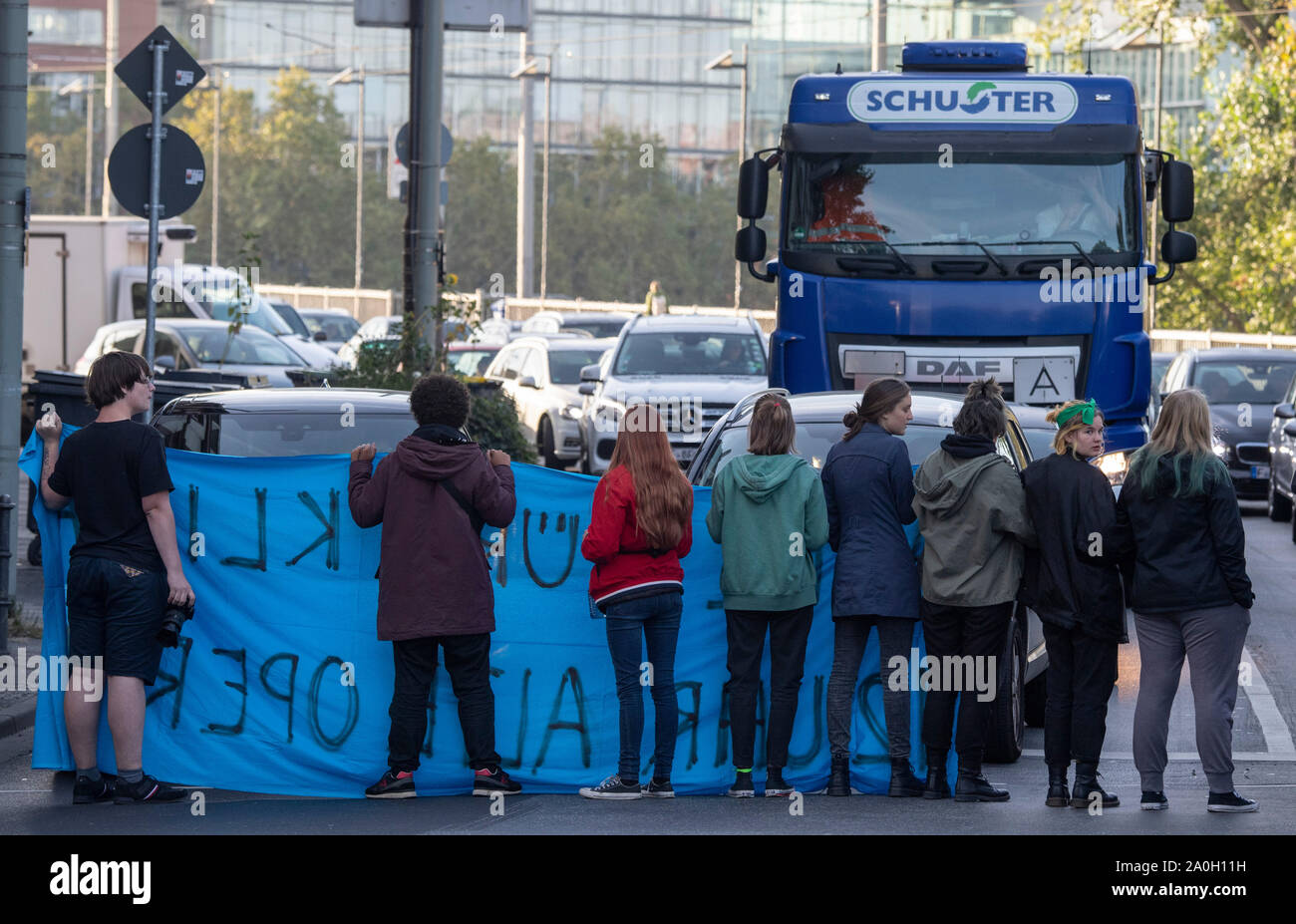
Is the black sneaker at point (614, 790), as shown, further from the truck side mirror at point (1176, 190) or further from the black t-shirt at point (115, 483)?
the truck side mirror at point (1176, 190)

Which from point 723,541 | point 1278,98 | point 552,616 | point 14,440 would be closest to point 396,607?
point 552,616

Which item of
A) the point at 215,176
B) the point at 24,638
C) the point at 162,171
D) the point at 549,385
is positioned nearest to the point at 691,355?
the point at 549,385

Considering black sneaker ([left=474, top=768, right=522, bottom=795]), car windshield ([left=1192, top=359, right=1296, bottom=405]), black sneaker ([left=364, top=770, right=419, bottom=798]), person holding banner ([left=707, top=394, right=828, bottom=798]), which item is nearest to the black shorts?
black sneaker ([left=364, top=770, right=419, bottom=798])

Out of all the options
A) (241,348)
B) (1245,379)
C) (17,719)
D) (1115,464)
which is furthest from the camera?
(241,348)

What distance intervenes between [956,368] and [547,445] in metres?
9.71

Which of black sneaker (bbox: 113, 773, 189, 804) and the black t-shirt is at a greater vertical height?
the black t-shirt

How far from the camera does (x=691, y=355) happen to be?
70.8ft

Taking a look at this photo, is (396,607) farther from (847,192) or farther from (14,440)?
(847,192)

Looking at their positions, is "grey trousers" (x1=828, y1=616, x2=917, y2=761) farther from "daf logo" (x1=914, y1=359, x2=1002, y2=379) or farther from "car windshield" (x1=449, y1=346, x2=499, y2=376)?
"car windshield" (x1=449, y1=346, x2=499, y2=376)

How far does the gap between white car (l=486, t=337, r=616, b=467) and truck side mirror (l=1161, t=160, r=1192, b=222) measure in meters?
9.58

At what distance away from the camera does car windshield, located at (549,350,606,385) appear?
24.6 m

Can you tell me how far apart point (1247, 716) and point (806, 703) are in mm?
2880

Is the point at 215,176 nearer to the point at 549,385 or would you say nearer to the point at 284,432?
the point at 549,385

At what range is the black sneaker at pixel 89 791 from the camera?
799 cm
